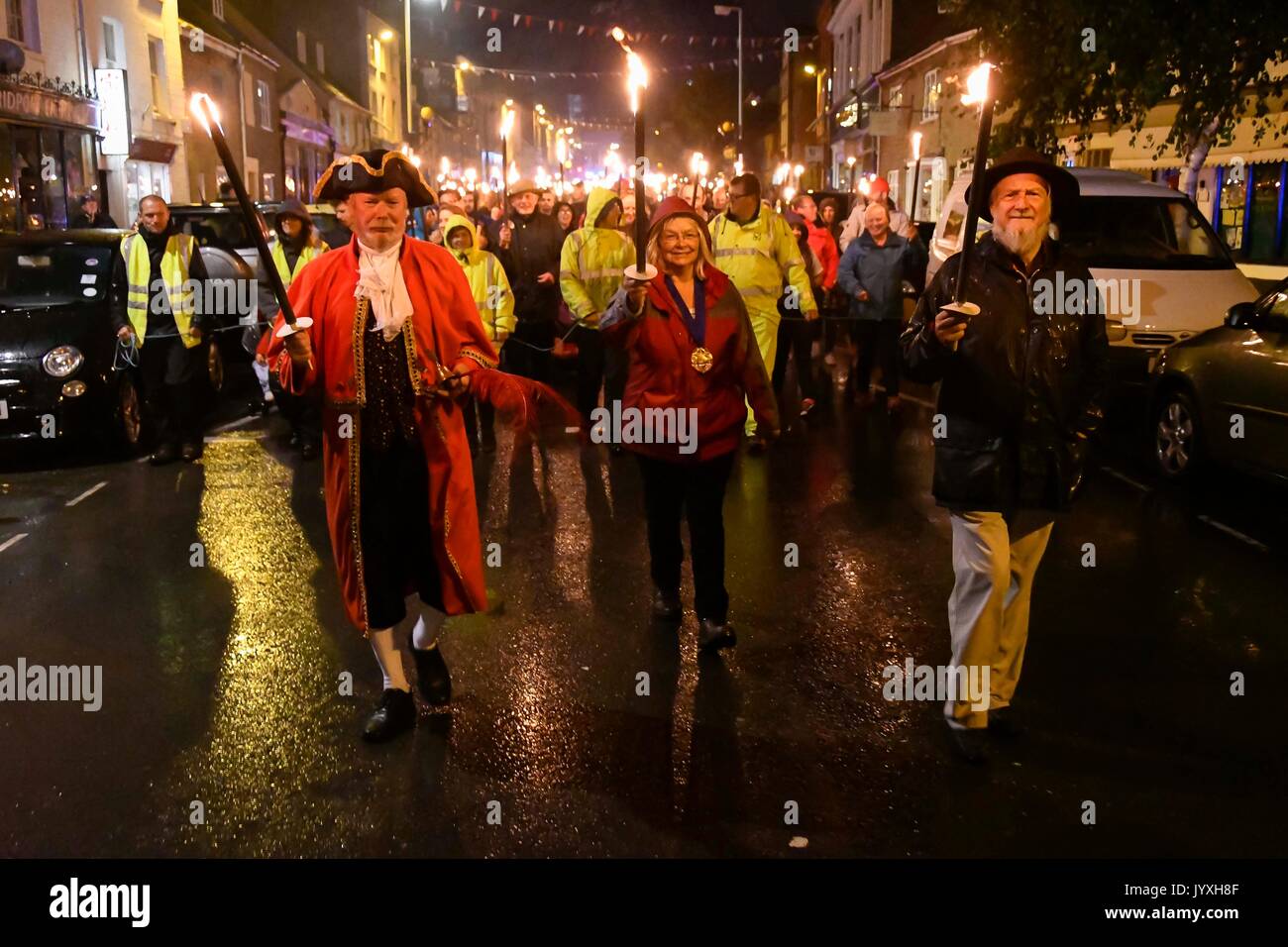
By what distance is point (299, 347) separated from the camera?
13.9 feet

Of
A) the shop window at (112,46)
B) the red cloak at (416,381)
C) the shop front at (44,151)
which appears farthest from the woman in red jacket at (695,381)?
the shop window at (112,46)

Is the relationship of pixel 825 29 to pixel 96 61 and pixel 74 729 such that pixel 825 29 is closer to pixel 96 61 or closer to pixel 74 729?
pixel 96 61

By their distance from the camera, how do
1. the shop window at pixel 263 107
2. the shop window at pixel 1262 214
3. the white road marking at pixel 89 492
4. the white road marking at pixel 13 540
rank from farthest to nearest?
the shop window at pixel 263 107
the shop window at pixel 1262 214
the white road marking at pixel 89 492
the white road marking at pixel 13 540

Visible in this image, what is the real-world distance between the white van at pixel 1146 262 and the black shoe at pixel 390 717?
7410 mm

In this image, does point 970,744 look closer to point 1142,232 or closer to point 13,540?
point 13,540

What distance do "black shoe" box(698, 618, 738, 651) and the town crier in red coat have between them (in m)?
1.29

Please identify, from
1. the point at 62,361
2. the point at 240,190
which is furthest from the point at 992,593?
the point at 62,361

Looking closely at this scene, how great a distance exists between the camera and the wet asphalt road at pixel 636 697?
13.2 ft

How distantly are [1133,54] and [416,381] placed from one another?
37.4 ft

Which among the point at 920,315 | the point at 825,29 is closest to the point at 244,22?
the point at 825,29

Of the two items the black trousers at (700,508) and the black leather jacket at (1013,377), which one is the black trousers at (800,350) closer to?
the black trousers at (700,508)

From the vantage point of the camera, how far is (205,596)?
258 inches
